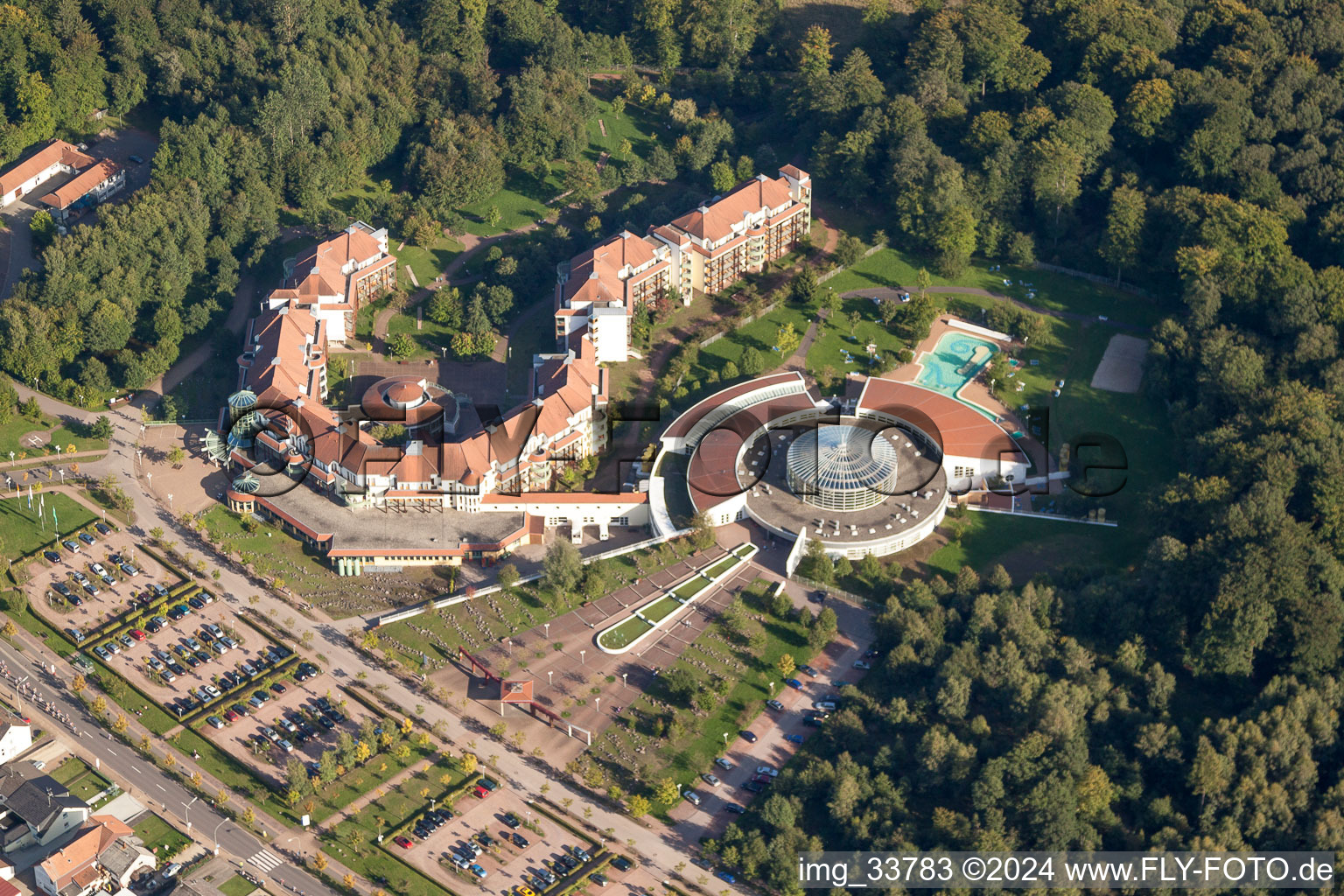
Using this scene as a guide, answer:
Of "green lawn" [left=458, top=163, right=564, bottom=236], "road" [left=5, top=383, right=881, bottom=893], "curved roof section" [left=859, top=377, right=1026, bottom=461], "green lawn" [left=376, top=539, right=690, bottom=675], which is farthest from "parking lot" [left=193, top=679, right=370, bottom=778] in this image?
"green lawn" [left=458, top=163, right=564, bottom=236]

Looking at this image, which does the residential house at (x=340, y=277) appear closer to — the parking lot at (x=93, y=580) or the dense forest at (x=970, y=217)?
the dense forest at (x=970, y=217)

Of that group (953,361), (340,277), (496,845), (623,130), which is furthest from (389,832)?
(623,130)

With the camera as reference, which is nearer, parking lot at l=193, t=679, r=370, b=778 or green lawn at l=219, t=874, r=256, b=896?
green lawn at l=219, t=874, r=256, b=896

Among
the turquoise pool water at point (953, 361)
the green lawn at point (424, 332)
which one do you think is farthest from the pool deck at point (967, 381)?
the green lawn at point (424, 332)

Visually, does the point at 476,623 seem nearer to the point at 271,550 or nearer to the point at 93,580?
the point at 271,550

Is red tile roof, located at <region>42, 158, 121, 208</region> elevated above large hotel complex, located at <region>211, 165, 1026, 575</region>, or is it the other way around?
red tile roof, located at <region>42, 158, 121, 208</region>

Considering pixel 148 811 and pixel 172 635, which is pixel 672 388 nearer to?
pixel 172 635

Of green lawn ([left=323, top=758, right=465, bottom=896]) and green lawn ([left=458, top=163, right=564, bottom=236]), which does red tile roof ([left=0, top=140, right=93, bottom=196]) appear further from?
green lawn ([left=323, top=758, right=465, bottom=896])
